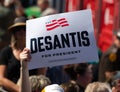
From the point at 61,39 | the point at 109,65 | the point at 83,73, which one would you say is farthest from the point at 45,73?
the point at 109,65

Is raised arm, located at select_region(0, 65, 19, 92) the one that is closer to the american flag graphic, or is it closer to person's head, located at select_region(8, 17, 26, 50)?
person's head, located at select_region(8, 17, 26, 50)

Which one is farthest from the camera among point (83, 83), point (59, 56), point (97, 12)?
point (97, 12)

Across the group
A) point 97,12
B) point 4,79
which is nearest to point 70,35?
point 4,79

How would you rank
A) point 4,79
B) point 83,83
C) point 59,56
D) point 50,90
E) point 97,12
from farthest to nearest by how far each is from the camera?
point 97,12, point 83,83, point 4,79, point 59,56, point 50,90

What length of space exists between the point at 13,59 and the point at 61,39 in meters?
1.20

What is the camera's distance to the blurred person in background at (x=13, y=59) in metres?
8.03

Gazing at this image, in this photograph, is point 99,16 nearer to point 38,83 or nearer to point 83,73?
point 83,73

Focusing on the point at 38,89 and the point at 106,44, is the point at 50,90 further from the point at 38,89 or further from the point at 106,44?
the point at 106,44

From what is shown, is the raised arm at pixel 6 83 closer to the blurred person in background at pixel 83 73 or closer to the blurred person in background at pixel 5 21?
the blurred person in background at pixel 83 73

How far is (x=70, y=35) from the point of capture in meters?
7.08

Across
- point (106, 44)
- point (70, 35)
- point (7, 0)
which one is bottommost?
point (106, 44)

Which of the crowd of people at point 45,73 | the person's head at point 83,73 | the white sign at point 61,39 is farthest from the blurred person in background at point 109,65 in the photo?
the white sign at point 61,39

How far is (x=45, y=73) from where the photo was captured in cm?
842

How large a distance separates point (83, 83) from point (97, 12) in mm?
5645
